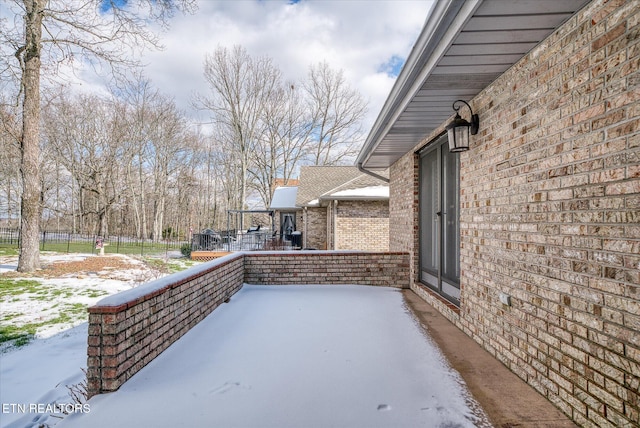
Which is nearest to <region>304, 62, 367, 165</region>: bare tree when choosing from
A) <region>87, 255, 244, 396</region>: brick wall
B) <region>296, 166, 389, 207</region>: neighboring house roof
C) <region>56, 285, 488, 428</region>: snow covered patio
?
<region>296, 166, 389, 207</region>: neighboring house roof

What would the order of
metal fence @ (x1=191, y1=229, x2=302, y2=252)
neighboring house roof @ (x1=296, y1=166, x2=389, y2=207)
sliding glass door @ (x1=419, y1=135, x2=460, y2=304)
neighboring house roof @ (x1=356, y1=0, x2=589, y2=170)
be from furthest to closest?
metal fence @ (x1=191, y1=229, x2=302, y2=252) < neighboring house roof @ (x1=296, y1=166, x2=389, y2=207) < sliding glass door @ (x1=419, y1=135, x2=460, y2=304) < neighboring house roof @ (x1=356, y1=0, x2=589, y2=170)

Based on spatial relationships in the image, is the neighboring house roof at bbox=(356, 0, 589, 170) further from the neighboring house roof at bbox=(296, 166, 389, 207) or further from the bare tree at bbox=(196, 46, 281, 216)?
the bare tree at bbox=(196, 46, 281, 216)

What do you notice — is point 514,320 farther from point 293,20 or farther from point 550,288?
point 293,20

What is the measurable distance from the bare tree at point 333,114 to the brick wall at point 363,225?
15.7m

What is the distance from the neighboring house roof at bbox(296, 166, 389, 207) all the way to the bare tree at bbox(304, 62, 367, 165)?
10.6 m

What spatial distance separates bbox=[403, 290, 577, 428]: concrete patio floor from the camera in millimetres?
2055

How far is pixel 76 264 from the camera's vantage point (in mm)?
10219

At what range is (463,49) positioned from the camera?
249 cm

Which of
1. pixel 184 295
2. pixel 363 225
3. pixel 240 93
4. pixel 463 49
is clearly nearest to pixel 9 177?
pixel 240 93

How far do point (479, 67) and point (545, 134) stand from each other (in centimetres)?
83

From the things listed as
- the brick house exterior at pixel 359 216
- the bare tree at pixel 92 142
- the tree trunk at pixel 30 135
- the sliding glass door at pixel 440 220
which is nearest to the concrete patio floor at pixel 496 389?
the sliding glass door at pixel 440 220

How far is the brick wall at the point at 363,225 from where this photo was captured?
1159cm

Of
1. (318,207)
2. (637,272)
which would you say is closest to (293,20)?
(318,207)

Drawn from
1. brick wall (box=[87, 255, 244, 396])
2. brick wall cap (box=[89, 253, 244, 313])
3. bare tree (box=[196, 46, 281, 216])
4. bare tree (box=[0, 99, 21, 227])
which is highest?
bare tree (box=[196, 46, 281, 216])
